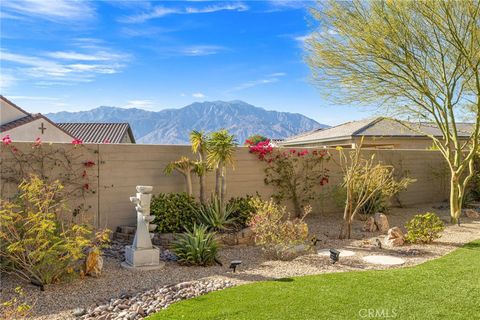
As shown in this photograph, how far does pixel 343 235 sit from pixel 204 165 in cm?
337

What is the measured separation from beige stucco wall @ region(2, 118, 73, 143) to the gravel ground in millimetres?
21497

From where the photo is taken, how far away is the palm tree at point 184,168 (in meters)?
9.05

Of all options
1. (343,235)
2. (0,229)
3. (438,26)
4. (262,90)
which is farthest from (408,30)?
(262,90)

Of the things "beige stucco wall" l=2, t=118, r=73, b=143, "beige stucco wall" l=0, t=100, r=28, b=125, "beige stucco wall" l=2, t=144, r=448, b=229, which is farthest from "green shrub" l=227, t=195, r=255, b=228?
"beige stucco wall" l=0, t=100, r=28, b=125

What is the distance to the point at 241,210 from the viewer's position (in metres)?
9.08

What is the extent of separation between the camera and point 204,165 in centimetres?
909

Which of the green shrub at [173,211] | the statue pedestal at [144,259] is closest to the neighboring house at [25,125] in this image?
the green shrub at [173,211]

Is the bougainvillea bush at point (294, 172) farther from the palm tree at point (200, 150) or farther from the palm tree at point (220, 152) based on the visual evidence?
the palm tree at point (200, 150)

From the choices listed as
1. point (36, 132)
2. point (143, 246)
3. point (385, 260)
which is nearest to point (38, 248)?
point (143, 246)

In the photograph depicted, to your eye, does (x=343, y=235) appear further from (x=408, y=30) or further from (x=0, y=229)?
(x=0, y=229)

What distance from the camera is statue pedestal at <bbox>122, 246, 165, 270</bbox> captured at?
6488mm

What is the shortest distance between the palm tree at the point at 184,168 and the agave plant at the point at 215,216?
0.66 m

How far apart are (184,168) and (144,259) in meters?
2.95

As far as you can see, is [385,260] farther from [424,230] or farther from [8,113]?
[8,113]
